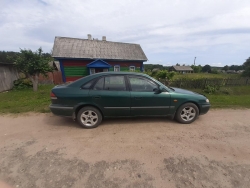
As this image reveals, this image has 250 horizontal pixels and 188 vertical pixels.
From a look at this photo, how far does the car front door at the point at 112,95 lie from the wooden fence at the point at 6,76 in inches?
400

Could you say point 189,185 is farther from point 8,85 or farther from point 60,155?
point 8,85

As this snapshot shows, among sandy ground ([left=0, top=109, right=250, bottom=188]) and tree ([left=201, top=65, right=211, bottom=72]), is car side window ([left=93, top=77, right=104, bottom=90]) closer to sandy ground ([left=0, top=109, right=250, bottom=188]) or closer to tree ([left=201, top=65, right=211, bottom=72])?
sandy ground ([left=0, top=109, right=250, bottom=188])

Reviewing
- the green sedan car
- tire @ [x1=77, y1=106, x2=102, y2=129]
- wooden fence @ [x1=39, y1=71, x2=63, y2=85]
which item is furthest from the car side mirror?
wooden fence @ [x1=39, y1=71, x2=63, y2=85]

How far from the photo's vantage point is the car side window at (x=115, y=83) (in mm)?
3442

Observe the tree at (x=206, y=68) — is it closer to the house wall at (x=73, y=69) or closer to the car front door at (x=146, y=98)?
the house wall at (x=73, y=69)

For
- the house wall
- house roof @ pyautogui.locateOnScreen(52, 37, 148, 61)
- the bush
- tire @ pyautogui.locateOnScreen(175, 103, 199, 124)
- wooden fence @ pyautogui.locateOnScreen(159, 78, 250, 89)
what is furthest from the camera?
house roof @ pyautogui.locateOnScreen(52, 37, 148, 61)

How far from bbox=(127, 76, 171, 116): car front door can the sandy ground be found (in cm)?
42

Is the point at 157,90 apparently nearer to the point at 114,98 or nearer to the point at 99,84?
the point at 114,98

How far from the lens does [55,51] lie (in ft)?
41.8

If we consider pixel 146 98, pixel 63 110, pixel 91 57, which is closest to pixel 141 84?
pixel 146 98

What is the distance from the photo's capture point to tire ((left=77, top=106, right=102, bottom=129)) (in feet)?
11.1

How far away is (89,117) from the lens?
11.3 feet

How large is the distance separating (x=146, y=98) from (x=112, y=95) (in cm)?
91

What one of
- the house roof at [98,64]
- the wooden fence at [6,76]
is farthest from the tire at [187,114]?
the wooden fence at [6,76]
